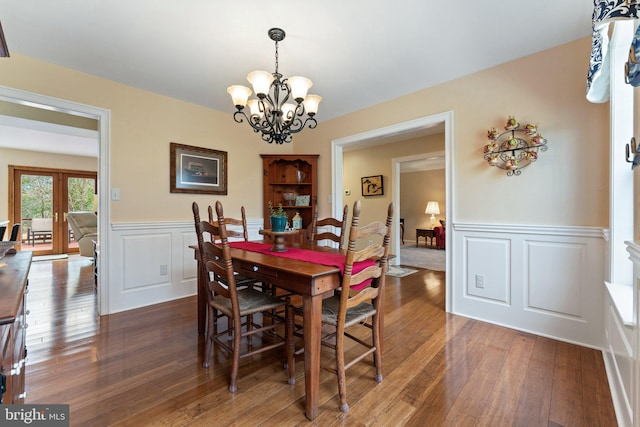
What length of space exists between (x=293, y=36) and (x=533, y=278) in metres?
2.74

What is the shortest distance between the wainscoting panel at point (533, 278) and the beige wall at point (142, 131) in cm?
295

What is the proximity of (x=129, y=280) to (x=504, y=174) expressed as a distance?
383 cm

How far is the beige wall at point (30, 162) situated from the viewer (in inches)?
226

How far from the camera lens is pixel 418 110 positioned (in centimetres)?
300

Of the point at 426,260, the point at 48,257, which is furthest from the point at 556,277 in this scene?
the point at 48,257

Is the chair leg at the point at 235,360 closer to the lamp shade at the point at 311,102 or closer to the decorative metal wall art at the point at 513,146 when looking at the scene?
the lamp shade at the point at 311,102

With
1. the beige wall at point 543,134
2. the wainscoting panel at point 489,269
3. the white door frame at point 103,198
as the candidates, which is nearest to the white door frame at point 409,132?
the beige wall at point 543,134

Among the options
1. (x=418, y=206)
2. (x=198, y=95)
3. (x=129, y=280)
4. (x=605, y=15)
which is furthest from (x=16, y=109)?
(x=418, y=206)

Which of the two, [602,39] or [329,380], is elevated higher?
[602,39]

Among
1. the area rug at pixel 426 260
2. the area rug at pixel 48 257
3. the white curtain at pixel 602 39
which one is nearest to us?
the white curtain at pixel 602 39

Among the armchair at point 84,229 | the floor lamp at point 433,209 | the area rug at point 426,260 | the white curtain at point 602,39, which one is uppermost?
the white curtain at point 602,39

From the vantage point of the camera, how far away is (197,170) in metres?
3.45

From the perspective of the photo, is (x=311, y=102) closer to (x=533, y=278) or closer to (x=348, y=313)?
(x=348, y=313)

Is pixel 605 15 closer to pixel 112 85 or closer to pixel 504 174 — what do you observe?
pixel 504 174
